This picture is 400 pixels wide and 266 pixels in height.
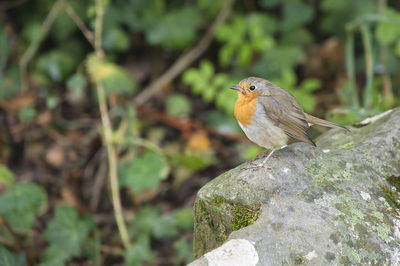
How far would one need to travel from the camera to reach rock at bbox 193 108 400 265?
5.64ft

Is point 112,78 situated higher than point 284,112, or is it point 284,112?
point 112,78

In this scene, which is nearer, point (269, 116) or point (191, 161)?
point (269, 116)

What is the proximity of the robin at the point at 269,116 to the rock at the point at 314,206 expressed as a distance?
0.17m

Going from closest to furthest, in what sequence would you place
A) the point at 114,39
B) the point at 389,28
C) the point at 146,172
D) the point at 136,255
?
the point at 136,255 → the point at 146,172 → the point at 389,28 → the point at 114,39

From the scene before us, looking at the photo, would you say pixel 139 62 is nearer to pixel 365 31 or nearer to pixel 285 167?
pixel 365 31

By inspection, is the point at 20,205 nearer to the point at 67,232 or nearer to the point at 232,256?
the point at 67,232

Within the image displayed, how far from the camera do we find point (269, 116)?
2.54 m

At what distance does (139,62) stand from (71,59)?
858 millimetres

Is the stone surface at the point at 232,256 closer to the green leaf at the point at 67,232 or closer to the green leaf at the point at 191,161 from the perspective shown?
the green leaf at the point at 67,232

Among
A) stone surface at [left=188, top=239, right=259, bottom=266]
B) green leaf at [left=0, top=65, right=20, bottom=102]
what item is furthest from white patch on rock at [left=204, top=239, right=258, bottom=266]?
green leaf at [left=0, top=65, right=20, bottom=102]

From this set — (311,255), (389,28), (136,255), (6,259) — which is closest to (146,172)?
(136,255)

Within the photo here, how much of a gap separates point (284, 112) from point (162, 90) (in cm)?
293

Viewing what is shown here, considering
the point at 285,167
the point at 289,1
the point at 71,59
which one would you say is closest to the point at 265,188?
the point at 285,167

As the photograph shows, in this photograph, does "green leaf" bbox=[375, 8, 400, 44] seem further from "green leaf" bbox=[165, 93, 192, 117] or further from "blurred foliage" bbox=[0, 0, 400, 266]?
"green leaf" bbox=[165, 93, 192, 117]
